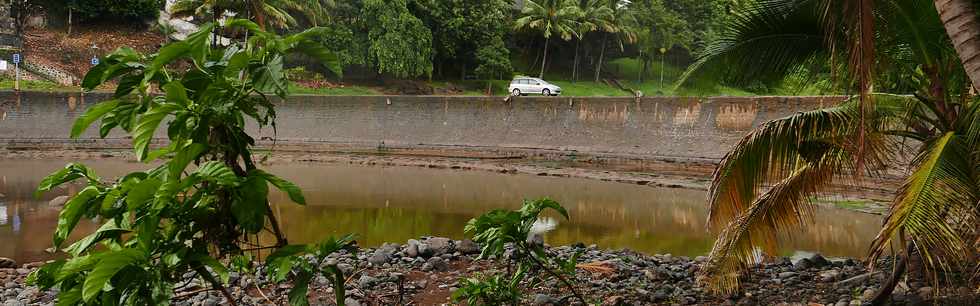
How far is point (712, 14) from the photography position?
34656 millimetres

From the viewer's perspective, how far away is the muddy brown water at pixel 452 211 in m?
7.84

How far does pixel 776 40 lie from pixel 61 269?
3767 mm

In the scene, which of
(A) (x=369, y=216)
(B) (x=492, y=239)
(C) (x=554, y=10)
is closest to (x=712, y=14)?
(C) (x=554, y=10)

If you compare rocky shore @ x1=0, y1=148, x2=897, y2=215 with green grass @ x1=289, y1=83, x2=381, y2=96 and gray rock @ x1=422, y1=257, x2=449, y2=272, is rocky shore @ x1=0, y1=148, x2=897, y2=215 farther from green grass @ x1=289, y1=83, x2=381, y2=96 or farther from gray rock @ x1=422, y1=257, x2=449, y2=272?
gray rock @ x1=422, y1=257, x2=449, y2=272

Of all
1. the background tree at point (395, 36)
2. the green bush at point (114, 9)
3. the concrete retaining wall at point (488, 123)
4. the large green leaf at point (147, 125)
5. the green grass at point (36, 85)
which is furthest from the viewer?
the green bush at point (114, 9)

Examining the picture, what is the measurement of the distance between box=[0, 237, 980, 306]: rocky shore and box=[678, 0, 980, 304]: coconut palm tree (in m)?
0.21

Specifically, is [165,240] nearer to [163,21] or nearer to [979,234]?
[979,234]

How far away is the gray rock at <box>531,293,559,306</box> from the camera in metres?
3.67

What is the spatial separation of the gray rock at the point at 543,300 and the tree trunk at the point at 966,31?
2.07 metres

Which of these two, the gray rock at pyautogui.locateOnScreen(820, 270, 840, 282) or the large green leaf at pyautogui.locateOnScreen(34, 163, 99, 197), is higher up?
the large green leaf at pyautogui.locateOnScreen(34, 163, 99, 197)

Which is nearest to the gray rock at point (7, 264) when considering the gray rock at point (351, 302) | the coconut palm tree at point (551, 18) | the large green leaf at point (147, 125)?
the gray rock at point (351, 302)

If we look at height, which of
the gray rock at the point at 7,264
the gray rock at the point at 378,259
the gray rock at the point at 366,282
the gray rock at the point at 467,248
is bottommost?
the gray rock at the point at 7,264

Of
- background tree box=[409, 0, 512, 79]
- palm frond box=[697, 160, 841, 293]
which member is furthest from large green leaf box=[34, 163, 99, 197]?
background tree box=[409, 0, 512, 79]

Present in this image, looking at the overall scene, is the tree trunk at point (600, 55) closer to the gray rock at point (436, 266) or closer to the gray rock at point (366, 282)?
the gray rock at point (436, 266)
